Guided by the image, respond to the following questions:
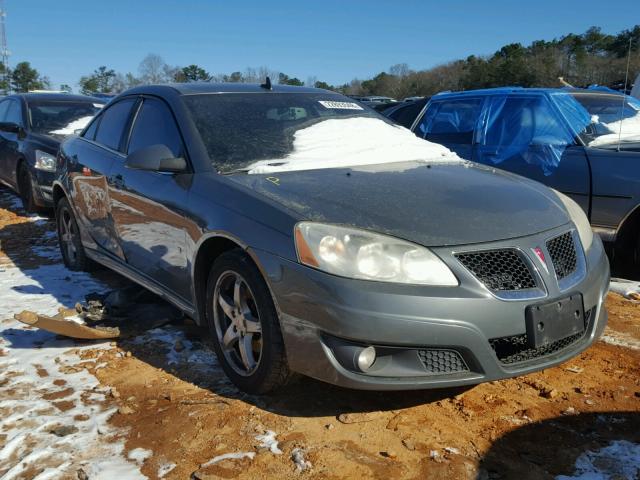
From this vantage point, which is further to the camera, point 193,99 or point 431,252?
point 193,99

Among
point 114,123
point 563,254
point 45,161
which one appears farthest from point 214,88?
point 45,161

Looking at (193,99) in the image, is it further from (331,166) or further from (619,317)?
(619,317)

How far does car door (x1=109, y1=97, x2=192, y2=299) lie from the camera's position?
3.39 meters

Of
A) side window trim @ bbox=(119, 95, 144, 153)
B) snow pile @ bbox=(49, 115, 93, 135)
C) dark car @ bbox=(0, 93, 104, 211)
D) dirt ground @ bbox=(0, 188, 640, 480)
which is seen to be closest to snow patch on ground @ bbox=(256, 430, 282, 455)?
dirt ground @ bbox=(0, 188, 640, 480)

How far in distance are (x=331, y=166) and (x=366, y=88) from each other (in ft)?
231

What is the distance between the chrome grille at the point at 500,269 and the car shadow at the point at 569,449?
0.66 meters

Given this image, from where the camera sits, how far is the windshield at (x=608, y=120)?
17.0 ft

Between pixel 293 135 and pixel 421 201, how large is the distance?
1138mm

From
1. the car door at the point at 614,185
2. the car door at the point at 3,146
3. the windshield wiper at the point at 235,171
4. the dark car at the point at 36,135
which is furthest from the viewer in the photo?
the car door at the point at 3,146

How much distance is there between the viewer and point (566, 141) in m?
5.26

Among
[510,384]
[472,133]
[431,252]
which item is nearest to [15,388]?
[431,252]

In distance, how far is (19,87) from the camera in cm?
5112

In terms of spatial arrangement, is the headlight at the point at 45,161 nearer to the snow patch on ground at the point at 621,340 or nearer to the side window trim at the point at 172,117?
the side window trim at the point at 172,117

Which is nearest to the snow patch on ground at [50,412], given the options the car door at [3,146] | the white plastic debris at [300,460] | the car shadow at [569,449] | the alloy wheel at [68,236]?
the white plastic debris at [300,460]
